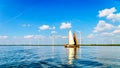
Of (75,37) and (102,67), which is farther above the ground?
(75,37)

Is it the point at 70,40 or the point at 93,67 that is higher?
the point at 70,40

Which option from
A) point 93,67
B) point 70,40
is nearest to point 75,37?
point 70,40

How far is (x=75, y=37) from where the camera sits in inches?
4161

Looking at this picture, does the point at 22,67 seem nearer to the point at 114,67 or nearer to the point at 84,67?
the point at 84,67

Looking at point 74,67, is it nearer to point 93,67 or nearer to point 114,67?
point 93,67

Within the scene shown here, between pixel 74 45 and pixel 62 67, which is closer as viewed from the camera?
pixel 62 67

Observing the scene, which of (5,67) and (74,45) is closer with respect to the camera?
(5,67)

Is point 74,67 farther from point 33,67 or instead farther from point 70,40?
point 70,40

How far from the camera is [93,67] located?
2980 cm

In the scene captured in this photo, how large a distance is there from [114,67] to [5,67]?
16128 millimetres

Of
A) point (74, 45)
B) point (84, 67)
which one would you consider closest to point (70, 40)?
point (74, 45)

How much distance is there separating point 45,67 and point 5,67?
5.95 metres

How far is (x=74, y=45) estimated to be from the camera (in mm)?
104688

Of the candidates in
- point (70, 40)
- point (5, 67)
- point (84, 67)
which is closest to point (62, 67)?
point (84, 67)
